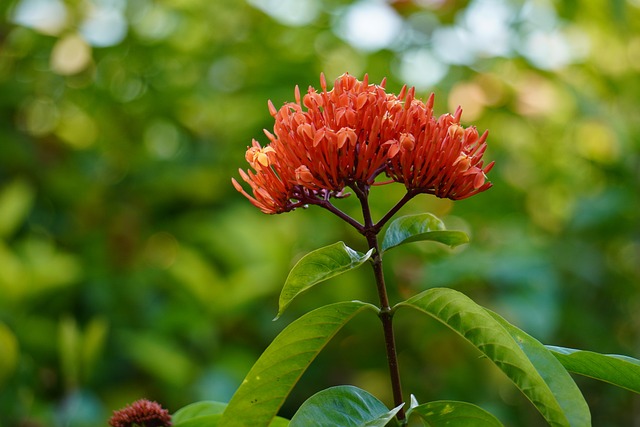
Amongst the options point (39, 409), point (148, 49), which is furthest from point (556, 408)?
point (148, 49)

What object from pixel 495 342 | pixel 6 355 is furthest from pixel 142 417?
pixel 6 355

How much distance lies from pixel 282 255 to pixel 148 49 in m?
1.18

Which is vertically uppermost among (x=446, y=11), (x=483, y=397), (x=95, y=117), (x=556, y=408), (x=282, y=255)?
(x=446, y=11)

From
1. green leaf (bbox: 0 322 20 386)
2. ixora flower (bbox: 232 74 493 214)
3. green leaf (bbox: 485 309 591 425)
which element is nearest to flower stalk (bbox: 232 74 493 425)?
ixora flower (bbox: 232 74 493 214)

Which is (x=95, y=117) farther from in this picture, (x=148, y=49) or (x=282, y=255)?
(x=282, y=255)

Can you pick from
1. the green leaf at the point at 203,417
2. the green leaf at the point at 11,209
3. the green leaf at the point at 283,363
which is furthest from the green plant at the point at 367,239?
the green leaf at the point at 11,209

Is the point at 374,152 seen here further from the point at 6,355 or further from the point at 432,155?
the point at 6,355

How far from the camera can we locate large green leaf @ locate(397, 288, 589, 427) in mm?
822

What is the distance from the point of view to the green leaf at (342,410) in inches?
34.7

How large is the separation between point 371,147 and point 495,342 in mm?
269

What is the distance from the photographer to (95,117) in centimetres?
325

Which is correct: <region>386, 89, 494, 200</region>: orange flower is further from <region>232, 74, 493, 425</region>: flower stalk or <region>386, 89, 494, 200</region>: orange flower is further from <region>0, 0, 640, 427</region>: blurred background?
<region>0, 0, 640, 427</region>: blurred background

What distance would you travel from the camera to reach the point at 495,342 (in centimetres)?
87

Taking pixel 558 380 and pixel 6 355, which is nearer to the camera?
pixel 558 380
